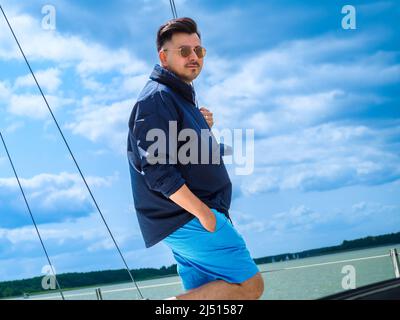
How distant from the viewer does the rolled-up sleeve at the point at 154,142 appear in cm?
166

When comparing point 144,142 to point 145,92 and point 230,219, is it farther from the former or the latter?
point 230,219

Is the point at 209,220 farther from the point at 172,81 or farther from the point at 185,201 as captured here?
the point at 172,81

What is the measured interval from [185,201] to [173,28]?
2.19ft

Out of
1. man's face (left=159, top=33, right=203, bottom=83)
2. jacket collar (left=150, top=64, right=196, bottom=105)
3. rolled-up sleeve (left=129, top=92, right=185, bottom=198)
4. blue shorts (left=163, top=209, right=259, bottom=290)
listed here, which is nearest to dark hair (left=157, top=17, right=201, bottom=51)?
man's face (left=159, top=33, right=203, bottom=83)

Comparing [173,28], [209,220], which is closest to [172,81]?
[173,28]

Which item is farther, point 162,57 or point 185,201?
point 162,57

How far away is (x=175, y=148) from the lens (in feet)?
5.64

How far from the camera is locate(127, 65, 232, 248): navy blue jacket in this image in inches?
67.9

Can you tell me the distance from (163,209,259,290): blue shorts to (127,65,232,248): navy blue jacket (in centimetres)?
4

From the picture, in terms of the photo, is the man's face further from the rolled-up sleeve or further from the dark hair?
the rolled-up sleeve

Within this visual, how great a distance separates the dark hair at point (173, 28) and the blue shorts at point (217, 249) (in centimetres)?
66

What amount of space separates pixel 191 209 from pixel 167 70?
515 mm

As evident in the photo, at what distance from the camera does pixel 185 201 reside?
1.66 metres
